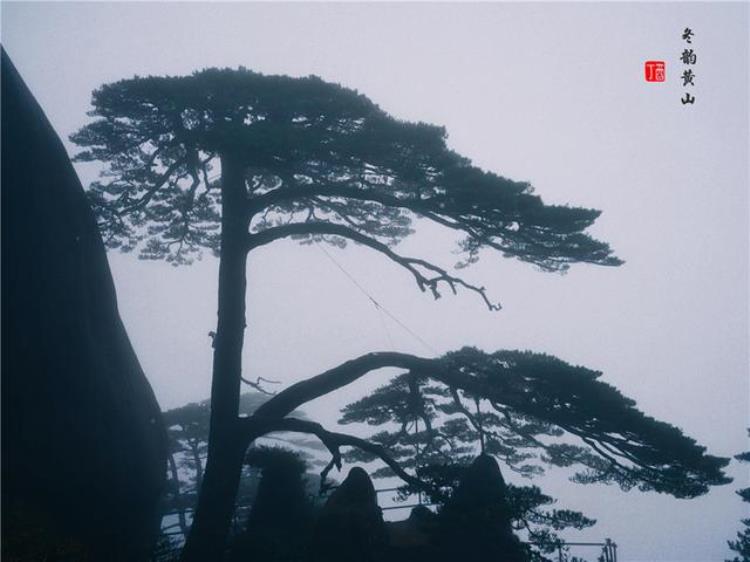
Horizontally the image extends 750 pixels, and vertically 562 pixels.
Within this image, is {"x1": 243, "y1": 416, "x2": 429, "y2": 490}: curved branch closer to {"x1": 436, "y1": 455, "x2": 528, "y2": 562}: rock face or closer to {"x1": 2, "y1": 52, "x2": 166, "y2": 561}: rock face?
{"x1": 436, "y1": 455, "x2": 528, "y2": 562}: rock face

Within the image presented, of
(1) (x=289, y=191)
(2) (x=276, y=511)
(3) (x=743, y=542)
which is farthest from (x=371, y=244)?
(3) (x=743, y=542)

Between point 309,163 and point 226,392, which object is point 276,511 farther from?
point 309,163

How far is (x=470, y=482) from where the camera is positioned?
827 centimetres

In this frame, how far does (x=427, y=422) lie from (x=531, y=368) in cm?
420

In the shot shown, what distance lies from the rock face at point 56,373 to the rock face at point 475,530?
5.36 metres

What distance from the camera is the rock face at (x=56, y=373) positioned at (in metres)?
6.67

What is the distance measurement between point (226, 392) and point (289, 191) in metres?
4.37

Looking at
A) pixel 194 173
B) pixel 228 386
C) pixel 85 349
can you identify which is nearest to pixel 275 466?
pixel 228 386

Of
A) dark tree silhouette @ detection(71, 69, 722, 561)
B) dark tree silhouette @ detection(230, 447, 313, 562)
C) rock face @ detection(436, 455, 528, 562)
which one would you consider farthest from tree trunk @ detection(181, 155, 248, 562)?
rock face @ detection(436, 455, 528, 562)

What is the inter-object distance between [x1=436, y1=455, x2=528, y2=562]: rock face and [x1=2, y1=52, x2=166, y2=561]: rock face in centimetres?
536

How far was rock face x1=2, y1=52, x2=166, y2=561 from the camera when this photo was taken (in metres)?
6.67

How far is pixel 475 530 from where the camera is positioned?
24.8ft

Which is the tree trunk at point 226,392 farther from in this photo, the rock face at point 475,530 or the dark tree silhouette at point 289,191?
the rock face at point 475,530

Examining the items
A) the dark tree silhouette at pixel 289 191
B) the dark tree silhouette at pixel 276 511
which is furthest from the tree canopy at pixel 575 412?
the dark tree silhouette at pixel 276 511
